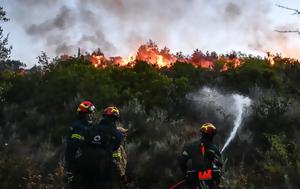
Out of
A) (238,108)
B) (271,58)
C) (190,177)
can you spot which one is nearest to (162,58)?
(271,58)

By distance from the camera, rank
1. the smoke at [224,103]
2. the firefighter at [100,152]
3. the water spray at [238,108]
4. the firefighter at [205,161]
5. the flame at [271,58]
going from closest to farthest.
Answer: the firefighter at [100,152], the firefighter at [205,161], the water spray at [238,108], the smoke at [224,103], the flame at [271,58]

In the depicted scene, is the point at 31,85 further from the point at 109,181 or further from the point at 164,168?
the point at 109,181

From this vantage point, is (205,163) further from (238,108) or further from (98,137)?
(238,108)

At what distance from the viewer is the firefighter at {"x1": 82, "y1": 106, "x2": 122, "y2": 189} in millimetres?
9172

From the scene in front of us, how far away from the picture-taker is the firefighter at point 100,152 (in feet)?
30.1

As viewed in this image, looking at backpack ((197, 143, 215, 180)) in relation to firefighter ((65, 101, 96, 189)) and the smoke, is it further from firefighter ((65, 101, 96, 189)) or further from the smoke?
the smoke

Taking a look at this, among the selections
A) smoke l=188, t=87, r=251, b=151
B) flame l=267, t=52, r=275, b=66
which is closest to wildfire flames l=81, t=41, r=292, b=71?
flame l=267, t=52, r=275, b=66

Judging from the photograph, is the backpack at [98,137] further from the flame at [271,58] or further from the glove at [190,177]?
the flame at [271,58]

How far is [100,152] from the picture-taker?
920cm

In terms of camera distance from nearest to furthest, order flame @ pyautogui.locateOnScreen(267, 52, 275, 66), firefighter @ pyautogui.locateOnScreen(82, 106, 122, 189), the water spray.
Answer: firefighter @ pyautogui.locateOnScreen(82, 106, 122, 189)
the water spray
flame @ pyautogui.locateOnScreen(267, 52, 275, 66)

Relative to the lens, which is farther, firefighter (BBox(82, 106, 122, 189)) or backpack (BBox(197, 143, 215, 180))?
backpack (BBox(197, 143, 215, 180))

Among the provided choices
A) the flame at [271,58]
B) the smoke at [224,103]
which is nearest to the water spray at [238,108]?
the smoke at [224,103]

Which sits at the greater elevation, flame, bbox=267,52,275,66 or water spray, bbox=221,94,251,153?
flame, bbox=267,52,275,66

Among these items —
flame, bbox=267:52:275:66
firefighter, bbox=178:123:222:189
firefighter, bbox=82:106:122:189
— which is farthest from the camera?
flame, bbox=267:52:275:66
